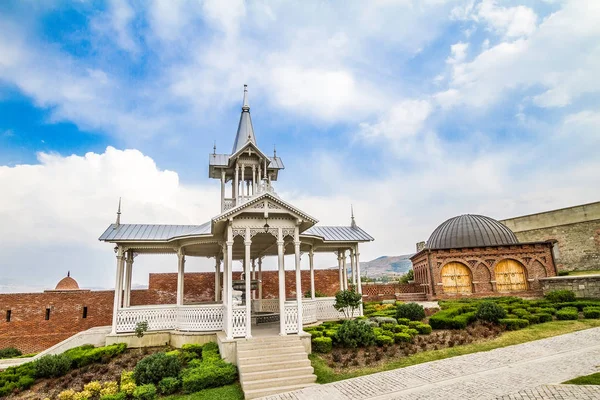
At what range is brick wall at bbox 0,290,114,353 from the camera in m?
19.8

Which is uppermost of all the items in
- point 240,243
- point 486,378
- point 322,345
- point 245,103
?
point 245,103

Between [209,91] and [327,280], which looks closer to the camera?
[209,91]

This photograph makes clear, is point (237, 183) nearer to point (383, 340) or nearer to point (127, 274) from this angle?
point (127, 274)

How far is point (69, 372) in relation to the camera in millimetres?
11992

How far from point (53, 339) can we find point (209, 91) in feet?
57.8

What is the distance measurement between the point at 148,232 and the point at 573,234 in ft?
127

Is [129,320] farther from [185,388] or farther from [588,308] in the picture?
[588,308]

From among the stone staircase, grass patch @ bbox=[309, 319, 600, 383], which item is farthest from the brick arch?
the stone staircase

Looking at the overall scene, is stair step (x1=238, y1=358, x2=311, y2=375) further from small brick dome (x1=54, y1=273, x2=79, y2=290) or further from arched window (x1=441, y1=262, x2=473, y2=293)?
small brick dome (x1=54, y1=273, x2=79, y2=290)

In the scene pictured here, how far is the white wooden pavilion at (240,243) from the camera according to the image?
38.9 ft

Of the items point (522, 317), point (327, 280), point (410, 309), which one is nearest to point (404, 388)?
point (410, 309)

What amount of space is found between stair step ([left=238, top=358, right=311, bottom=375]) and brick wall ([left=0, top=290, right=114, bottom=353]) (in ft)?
51.7

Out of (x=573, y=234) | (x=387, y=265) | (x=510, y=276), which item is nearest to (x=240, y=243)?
(x=510, y=276)

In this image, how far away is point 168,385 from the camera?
945 cm
